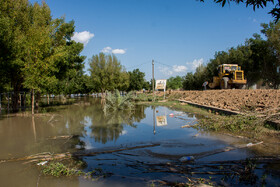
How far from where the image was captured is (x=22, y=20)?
14695 mm

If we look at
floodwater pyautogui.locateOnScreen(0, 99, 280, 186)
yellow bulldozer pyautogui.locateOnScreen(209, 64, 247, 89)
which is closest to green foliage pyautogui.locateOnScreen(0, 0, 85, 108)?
floodwater pyautogui.locateOnScreen(0, 99, 280, 186)

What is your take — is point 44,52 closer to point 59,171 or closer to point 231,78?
point 59,171

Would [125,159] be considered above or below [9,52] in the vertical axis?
below

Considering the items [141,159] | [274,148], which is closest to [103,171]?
[141,159]

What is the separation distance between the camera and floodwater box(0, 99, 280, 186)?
3.89 metres

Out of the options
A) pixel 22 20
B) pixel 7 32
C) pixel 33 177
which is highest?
pixel 22 20

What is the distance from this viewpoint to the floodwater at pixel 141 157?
389 cm

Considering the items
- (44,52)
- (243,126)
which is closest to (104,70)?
(44,52)

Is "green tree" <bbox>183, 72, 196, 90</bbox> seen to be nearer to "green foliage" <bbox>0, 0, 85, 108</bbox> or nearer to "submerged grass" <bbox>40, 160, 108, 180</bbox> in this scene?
"green foliage" <bbox>0, 0, 85, 108</bbox>

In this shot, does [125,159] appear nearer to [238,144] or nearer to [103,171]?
[103,171]

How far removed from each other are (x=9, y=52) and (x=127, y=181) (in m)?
13.2

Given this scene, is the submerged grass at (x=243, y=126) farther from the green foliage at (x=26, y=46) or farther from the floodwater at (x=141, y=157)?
the green foliage at (x=26, y=46)

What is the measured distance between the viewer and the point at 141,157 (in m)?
5.18

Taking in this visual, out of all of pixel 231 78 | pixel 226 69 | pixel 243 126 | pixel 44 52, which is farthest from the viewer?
pixel 226 69
